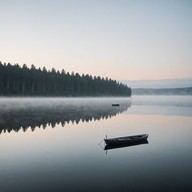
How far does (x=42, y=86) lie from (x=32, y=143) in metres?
135

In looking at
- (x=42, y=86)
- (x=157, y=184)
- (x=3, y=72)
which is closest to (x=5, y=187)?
(x=157, y=184)

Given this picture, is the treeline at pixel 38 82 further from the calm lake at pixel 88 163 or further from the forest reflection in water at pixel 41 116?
the calm lake at pixel 88 163

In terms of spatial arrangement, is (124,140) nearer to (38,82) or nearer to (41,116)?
(41,116)

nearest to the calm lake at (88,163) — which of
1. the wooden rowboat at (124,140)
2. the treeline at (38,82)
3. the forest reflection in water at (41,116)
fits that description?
the wooden rowboat at (124,140)

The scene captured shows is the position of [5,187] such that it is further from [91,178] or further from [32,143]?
[32,143]

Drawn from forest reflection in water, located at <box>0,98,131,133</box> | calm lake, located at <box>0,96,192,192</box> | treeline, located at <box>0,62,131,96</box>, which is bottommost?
forest reflection in water, located at <box>0,98,131,133</box>

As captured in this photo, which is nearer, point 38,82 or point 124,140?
point 124,140

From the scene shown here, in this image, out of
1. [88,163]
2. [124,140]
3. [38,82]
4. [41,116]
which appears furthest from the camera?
[38,82]

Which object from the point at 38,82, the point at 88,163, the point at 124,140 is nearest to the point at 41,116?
the point at 124,140

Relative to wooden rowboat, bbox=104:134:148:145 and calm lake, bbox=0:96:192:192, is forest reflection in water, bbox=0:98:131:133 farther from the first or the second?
wooden rowboat, bbox=104:134:148:145

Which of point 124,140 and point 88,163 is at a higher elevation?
point 124,140

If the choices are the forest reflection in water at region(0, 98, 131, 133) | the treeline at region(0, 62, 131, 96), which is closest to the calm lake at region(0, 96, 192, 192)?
the forest reflection in water at region(0, 98, 131, 133)

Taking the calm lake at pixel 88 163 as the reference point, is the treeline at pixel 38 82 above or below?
above

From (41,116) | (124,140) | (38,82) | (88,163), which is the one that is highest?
(38,82)
